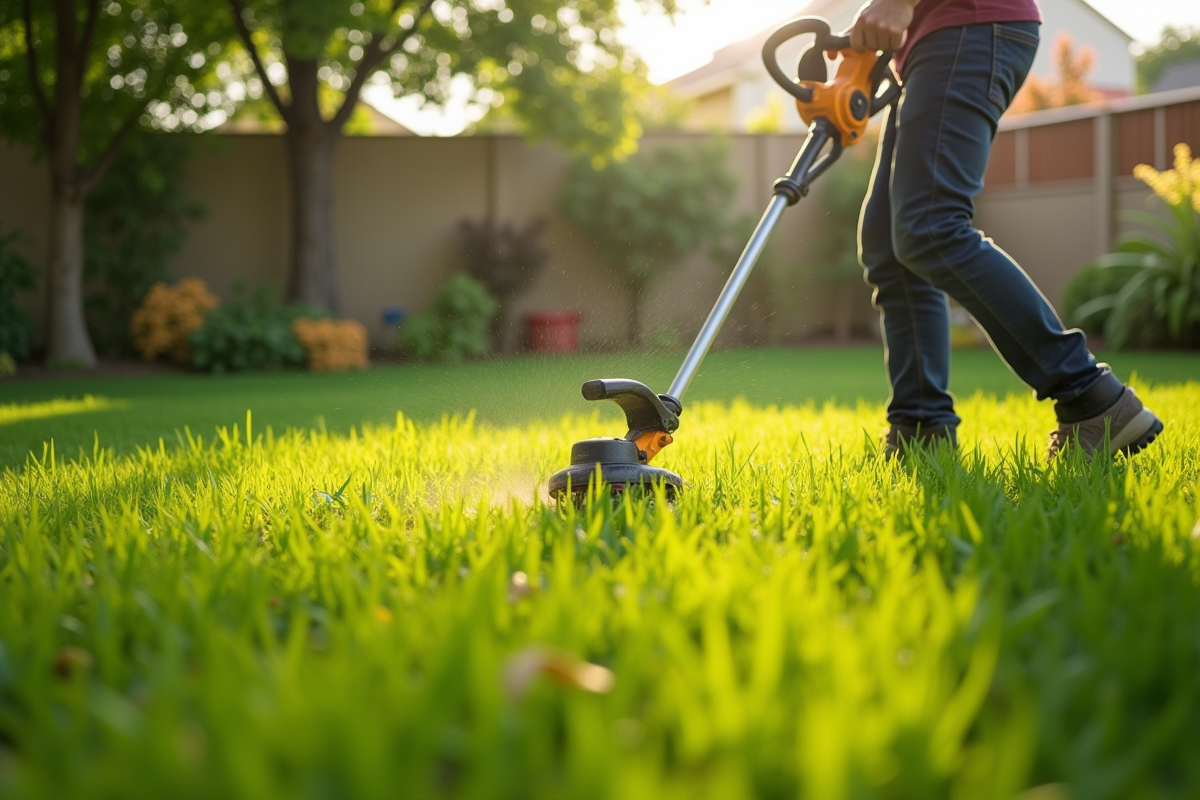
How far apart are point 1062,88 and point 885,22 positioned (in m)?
25.2

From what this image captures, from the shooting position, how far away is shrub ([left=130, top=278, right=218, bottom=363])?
32.9 ft

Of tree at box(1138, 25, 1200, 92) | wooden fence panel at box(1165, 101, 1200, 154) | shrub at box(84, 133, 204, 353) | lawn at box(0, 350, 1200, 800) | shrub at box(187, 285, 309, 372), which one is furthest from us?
tree at box(1138, 25, 1200, 92)

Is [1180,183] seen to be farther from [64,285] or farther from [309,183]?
[64,285]

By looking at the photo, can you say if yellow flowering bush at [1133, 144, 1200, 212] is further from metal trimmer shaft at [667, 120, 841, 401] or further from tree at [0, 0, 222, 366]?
tree at [0, 0, 222, 366]

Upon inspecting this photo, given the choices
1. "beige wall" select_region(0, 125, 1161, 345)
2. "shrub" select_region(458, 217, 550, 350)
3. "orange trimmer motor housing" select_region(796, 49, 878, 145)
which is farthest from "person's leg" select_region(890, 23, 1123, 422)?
"shrub" select_region(458, 217, 550, 350)

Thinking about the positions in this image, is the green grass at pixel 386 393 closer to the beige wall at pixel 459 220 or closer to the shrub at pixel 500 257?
the shrub at pixel 500 257

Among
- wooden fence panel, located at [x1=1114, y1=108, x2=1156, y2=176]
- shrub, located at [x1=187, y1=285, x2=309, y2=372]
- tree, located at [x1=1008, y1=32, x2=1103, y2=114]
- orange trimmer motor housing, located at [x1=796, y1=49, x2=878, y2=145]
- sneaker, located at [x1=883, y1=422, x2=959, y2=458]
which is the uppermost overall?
tree, located at [x1=1008, y1=32, x2=1103, y2=114]

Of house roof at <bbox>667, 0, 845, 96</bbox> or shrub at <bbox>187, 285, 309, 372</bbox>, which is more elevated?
house roof at <bbox>667, 0, 845, 96</bbox>

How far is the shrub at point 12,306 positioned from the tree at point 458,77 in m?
2.40

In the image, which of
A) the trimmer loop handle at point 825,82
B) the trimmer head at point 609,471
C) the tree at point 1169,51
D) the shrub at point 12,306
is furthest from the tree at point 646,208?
the tree at point 1169,51

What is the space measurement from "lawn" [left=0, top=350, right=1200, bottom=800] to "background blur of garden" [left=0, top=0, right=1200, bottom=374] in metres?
7.89

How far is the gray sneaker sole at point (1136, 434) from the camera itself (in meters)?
2.50

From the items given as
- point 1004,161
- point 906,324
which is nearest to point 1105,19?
point 1004,161

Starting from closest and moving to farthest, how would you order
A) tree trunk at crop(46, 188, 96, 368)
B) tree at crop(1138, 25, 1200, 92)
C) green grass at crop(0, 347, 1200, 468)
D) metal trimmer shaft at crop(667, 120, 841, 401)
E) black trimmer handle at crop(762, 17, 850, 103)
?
metal trimmer shaft at crop(667, 120, 841, 401), black trimmer handle at crop(762, 17, 850, 103), green grass at crop(0, 347, 1200, 468), tree trunk at crop(46, 188, 96, 368), tree at crop(1138, 25, 1200, 92)
